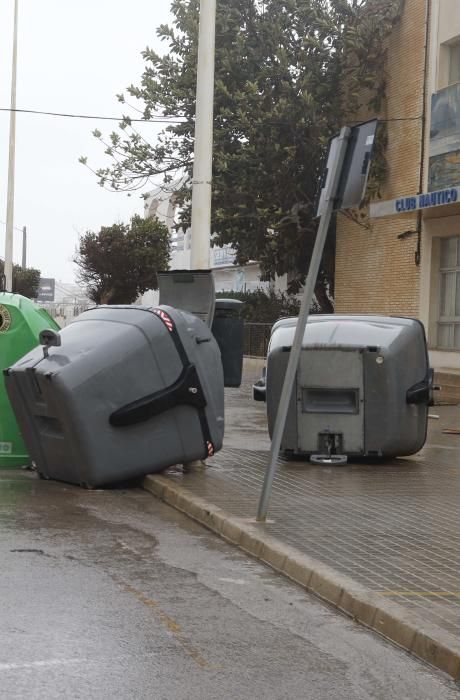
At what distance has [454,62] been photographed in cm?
2522

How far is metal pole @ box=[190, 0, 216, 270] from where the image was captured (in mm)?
15641

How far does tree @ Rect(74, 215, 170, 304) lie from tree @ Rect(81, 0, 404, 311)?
15796 mm

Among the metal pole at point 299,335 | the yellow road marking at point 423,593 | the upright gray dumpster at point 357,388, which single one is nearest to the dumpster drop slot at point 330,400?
the upright gray dumpster at point 357,388

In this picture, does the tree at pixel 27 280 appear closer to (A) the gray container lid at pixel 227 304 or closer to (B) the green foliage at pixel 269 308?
(B) the green foliage at pixel 269 308

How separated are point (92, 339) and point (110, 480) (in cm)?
126

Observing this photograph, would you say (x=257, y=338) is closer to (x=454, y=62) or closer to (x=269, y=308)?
(x=269, y=308)

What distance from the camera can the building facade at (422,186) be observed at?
24.5 m

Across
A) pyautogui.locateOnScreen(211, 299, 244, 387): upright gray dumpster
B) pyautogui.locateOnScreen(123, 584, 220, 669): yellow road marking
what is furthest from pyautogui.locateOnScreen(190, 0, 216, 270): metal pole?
pyautogui.locateOnScreen(123, 584, 220, 669): yellow road marking

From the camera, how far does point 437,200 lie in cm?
2344

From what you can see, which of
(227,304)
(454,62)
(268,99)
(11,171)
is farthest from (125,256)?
(227,304)

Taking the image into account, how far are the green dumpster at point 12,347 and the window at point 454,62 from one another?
15.9 m

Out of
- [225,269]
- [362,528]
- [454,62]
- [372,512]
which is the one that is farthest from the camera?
[225,269]

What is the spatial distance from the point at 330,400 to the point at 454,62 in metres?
15.5

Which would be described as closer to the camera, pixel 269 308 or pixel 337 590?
pixel 337 590
